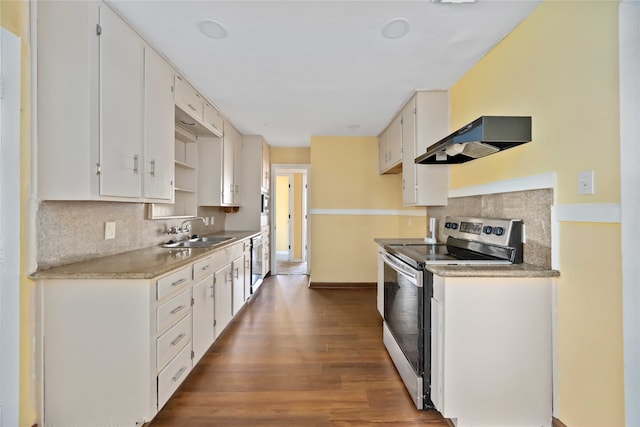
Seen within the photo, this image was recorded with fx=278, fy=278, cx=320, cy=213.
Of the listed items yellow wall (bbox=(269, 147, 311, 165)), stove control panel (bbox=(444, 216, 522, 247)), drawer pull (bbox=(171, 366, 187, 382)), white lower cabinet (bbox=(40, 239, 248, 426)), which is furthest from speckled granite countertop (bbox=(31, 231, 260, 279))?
yellow wall (bbox=(269, 147, 311, 165))

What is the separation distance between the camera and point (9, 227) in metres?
→ 1.38

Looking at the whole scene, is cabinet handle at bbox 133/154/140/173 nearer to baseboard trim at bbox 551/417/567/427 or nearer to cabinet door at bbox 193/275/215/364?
cabinet door at bbox 193/275/215/364

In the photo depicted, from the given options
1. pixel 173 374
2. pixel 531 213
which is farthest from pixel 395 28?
pixel 173 374

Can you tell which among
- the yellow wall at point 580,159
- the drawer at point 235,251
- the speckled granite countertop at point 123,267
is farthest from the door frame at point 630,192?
the drawer at point 235,251

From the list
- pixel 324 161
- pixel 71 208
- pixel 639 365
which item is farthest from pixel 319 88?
pixel 639 365

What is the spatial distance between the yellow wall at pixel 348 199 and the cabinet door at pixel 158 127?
7.99 ft

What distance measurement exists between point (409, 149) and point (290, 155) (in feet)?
8.73

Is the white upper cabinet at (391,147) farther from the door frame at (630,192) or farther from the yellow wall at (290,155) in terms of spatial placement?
A: the door frame at (630,192)

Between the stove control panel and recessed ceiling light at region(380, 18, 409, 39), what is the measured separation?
1.37 meters

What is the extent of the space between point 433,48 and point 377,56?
1.27 ft

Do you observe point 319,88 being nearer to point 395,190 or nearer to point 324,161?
point 324,161

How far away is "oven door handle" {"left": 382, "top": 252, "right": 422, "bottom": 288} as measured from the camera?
172 cm

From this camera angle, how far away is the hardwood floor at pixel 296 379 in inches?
65.1

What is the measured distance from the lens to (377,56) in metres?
2.06
